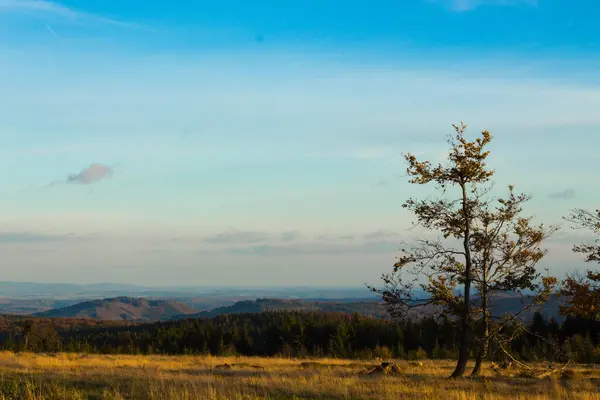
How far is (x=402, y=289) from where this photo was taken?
2502 cm

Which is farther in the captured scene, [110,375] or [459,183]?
[459,183]

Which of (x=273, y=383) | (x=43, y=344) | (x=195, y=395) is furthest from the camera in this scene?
(x=43, y=344)

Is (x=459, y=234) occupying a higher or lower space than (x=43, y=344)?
higher

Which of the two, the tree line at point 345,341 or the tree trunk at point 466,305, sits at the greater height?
the tree trunk at point 466,305

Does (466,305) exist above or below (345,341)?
above

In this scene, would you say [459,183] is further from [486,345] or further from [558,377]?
[558,377]

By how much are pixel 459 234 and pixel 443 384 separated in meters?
5.83

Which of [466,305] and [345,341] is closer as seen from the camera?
[466,305]

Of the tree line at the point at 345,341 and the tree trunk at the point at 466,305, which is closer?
the tree trunk at the point at 466,305

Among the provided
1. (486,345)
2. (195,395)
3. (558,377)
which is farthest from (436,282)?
(195,395)

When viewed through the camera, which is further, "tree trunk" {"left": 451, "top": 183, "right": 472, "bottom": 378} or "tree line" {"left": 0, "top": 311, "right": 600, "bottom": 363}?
"tree line" {"left": 0, "top": 311, "right": 600, "bottom": 363}

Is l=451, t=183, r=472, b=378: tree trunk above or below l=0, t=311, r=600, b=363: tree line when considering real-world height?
above

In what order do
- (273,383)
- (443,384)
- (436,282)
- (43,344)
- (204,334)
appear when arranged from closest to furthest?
(273,383), (443,384), (436,282), (43,344), (204,334)

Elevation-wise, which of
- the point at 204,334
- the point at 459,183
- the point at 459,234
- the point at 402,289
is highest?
the point at 459,183
